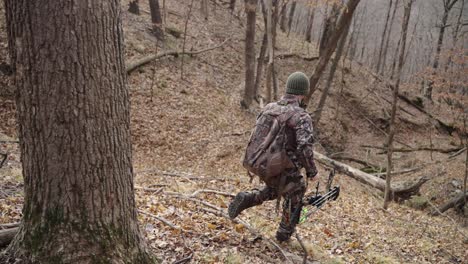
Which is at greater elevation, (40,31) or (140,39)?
(40,31)

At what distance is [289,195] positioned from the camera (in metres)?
4.60

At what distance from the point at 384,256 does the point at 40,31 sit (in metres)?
5.44

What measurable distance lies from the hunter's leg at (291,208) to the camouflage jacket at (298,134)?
0.89 ft

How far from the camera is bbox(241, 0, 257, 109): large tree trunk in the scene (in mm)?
14453

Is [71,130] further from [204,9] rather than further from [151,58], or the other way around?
[204,9]

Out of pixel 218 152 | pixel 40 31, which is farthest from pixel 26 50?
pixel 218 152

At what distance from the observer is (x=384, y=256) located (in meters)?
5.70

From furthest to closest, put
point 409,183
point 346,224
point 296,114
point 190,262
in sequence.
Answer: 1. point 409,183
2. point 346,224
3. point 296,114
4. point 190,262

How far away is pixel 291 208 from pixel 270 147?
89 cm

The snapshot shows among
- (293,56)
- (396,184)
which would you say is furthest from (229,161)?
(293,56)

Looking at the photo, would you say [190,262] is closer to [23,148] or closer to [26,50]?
[23,148]

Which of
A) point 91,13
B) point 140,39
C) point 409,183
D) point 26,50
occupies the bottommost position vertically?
point 409,183

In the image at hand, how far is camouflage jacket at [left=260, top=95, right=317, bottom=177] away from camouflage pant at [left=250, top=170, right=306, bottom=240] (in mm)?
186

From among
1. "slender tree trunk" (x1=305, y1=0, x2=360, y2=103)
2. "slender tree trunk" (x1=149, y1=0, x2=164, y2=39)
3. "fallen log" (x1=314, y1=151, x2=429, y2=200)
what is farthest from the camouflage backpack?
"slender tree trunk" (x1=149, y1=0, x2=164, y2=39)
